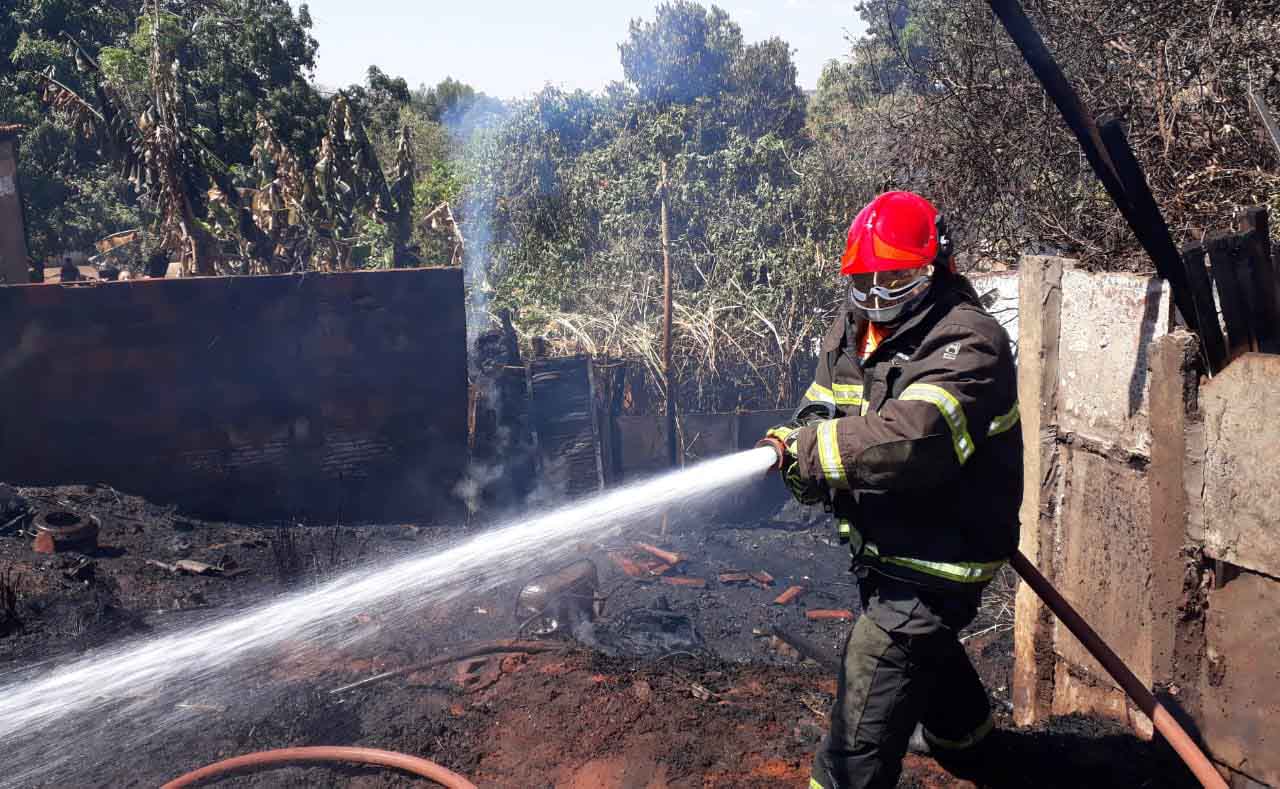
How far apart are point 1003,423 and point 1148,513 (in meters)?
1.34

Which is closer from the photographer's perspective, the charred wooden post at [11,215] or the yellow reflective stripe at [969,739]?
the yellow reflective stripe at [969,739]

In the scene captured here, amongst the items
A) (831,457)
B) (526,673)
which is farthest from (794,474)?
(526,673)

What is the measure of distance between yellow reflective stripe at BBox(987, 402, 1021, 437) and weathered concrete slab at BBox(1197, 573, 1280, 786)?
1.07 metres

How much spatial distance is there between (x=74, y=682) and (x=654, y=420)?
659cm

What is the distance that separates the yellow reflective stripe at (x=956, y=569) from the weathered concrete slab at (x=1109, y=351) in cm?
126

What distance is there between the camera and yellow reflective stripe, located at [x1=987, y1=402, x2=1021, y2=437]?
2.94 meters

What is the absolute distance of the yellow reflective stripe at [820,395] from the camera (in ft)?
11.3

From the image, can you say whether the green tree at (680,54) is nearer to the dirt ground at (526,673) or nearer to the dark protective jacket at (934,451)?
the dirt ground at (526,673)

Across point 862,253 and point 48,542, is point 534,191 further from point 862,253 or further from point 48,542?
point 862,253

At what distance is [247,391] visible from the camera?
29.1 ft

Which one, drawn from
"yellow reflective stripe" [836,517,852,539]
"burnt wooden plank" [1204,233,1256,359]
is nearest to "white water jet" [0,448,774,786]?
"yellow reflective stripe" [836,517,852,539]

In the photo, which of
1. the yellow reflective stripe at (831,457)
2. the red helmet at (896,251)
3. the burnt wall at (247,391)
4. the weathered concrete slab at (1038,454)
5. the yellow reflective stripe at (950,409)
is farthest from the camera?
the burnt wall at (247,391)

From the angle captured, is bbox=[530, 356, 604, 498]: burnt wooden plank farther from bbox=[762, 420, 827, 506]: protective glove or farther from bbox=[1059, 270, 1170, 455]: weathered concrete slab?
bbox=[762, 420, 827, 506]: protective glove

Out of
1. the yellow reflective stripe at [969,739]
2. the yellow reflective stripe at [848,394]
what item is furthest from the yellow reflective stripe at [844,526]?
the yellow reflective stripe at [969,739]
